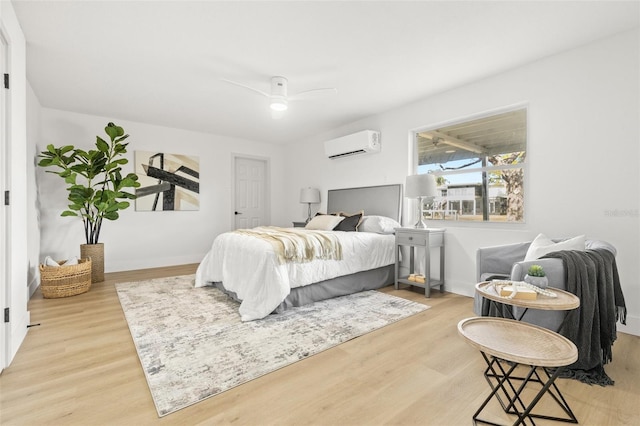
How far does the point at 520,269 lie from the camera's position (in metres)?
1.96

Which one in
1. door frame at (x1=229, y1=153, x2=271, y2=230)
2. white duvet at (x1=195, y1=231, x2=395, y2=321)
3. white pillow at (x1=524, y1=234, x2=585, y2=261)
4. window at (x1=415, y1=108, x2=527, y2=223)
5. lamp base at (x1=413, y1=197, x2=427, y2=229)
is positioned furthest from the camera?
door frame at (x1=229, y1=153, x2=271, y2=230)

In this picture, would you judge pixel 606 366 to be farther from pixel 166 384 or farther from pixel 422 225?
pixel 166 384

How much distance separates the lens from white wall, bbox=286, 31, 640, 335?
244 cm

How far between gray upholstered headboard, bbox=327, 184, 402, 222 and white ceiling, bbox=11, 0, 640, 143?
127 cm

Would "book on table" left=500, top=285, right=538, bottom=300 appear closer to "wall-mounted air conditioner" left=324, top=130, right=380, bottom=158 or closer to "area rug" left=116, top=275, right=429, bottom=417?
"area rug" left=116, top=275, right=429, bottom=417

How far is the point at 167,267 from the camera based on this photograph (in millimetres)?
5156

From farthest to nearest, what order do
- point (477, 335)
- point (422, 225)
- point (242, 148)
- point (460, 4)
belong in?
point (242, 148) < point (422, 225) < point (460, 4) < point (477, 335)

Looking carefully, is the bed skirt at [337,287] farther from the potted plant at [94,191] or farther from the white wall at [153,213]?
the white wall at [153,213]

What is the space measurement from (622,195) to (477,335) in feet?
7.39

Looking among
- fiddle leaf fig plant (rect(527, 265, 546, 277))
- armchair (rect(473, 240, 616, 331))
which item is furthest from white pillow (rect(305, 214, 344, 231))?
fiddle leaf fig plant (rect(527, 265, 546, 277))

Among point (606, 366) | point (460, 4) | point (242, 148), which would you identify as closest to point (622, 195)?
point (606, 366)

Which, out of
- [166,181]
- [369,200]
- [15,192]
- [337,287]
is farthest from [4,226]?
[369,200]

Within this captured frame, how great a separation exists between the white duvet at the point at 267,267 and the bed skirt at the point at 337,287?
3.4 inches

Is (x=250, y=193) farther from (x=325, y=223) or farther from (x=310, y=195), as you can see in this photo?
(x=325, y=223)
